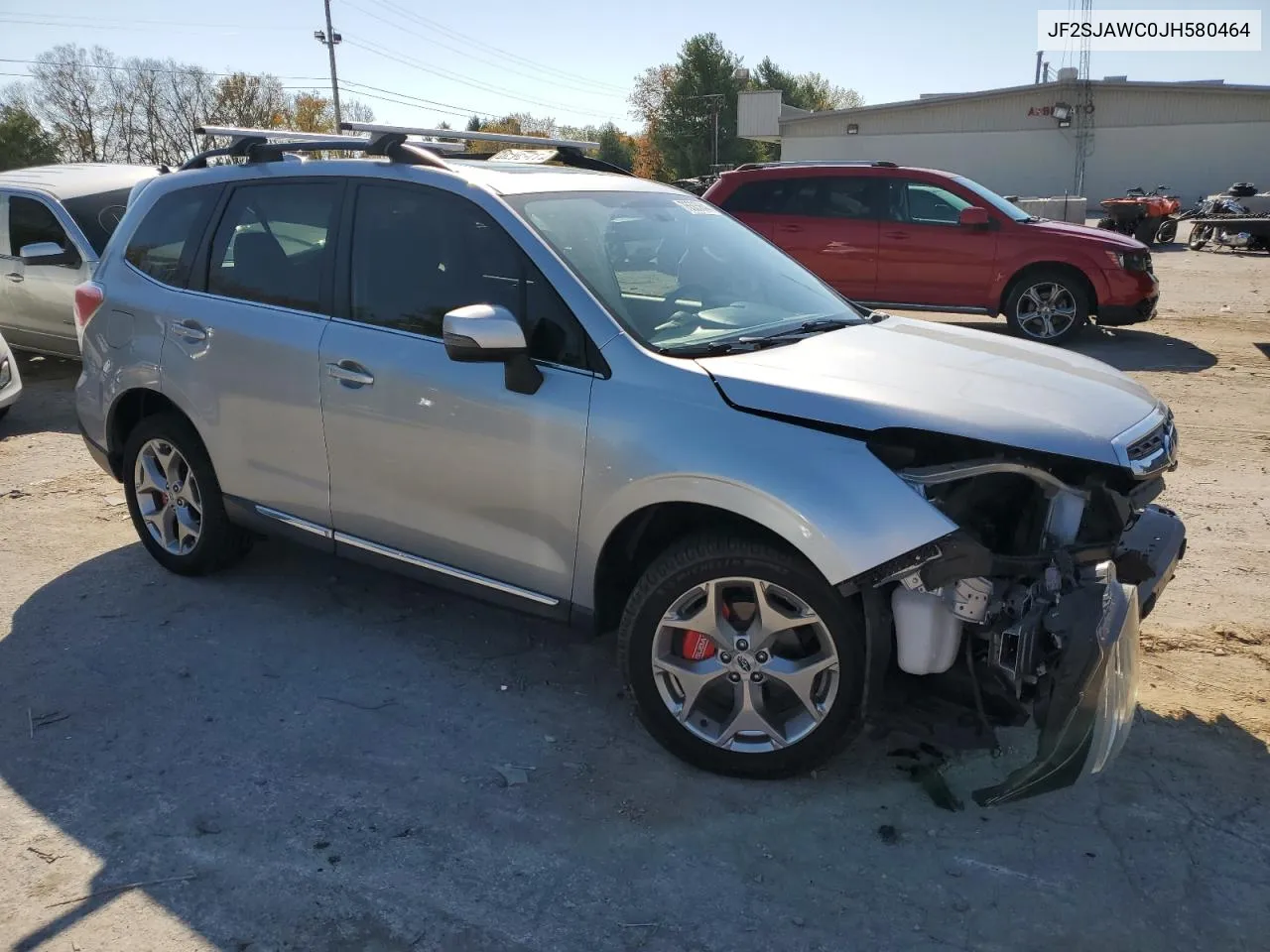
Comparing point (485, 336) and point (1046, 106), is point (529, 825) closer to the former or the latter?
point (485, 336)

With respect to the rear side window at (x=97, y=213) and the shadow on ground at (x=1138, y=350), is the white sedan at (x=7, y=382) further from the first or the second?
the shadow on ground at (x=1138, y=350)

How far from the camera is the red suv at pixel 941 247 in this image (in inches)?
417

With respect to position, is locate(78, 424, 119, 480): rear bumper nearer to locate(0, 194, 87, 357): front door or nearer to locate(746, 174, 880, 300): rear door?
locate(0, 194, 87, 357): front door

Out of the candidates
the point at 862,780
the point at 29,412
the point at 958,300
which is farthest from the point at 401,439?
the point at 958,300

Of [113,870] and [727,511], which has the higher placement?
[727,511]

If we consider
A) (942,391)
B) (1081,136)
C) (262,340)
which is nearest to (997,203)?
(942,391)

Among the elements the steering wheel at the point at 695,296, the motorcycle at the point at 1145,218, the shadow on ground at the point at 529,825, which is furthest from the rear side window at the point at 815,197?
the motorcycle at the point at 1145,218

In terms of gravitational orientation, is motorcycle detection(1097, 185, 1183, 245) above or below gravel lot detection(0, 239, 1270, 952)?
above

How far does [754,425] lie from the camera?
9.91ft

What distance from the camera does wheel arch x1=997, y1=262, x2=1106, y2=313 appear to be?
10609 millimetres

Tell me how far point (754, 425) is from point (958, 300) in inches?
352

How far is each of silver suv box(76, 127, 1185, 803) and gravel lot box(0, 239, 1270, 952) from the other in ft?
0.92

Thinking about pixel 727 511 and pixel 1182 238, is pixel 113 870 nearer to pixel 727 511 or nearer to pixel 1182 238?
pixel 727 511

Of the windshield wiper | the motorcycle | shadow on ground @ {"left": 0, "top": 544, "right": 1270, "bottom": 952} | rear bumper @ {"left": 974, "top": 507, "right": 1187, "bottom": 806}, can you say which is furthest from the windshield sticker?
the motorcycle
